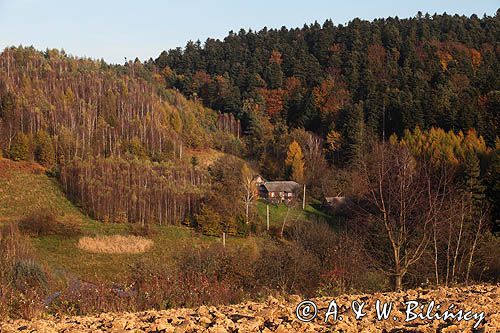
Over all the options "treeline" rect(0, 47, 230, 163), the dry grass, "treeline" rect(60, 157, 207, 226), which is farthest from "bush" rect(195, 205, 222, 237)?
"treeline" rect(0, 47, 230, 163)

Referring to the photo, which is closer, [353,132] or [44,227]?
[44,227]

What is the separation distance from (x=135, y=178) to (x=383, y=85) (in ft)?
128

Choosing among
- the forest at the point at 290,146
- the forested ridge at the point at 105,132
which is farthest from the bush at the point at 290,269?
the forested ridge at the point at 105,132

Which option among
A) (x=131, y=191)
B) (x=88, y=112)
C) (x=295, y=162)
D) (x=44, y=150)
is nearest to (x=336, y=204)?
(x=295, y=162)

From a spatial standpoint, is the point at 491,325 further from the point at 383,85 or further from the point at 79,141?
the point at 383,85

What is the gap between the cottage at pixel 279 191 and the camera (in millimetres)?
45156

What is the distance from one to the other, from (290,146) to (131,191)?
944 inches

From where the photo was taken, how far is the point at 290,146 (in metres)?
54.6

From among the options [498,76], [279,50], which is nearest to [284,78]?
[279,50]

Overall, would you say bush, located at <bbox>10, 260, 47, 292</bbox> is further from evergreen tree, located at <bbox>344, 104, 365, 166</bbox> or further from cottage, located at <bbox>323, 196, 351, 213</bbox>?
evergreen tree, located at <bbox>344, 104, 365, 166</bbox>

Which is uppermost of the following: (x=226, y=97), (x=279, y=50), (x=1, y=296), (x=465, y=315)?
(x=279, y=50)

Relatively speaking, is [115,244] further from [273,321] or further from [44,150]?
[273,321]

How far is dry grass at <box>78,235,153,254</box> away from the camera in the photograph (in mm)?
25547

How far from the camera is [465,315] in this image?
4785 mm
